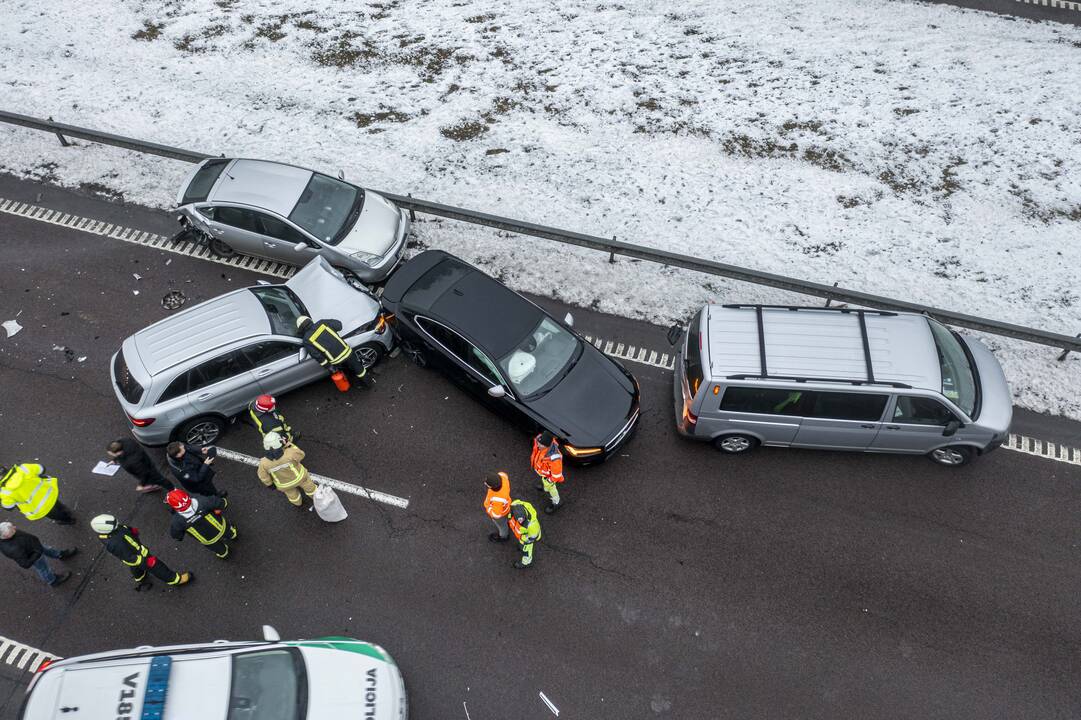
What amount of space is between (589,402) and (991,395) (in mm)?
5652

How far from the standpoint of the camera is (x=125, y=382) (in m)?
9.45

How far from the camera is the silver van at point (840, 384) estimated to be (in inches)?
346

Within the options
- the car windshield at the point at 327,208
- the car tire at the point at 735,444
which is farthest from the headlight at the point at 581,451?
the car windshield at the point at 327,208

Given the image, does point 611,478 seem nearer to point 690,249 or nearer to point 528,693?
point 528,693

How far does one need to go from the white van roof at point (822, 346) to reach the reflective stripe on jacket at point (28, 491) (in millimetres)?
8855

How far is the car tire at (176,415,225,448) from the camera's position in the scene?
31.8ft

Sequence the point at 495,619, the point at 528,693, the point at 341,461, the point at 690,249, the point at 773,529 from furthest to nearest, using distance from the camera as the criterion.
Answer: the point at 690,249 < the point at 341,461 < the point at 773,529 < the point at 495,619 < the point at 528,693

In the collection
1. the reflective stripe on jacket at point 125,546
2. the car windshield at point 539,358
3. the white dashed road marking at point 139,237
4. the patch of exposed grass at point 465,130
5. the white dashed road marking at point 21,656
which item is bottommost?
the white dashed road marking at point 21,656

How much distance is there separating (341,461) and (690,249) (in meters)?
7.38

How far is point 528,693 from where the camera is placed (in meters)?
8.00

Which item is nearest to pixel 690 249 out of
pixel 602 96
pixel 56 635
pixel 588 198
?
pixel 588 198

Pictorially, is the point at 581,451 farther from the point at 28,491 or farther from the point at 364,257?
the point at 28,491

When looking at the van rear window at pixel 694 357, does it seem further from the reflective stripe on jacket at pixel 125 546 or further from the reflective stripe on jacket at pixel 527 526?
the reflective stripe on jacket at pixel 125 546

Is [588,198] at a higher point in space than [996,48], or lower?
lower
